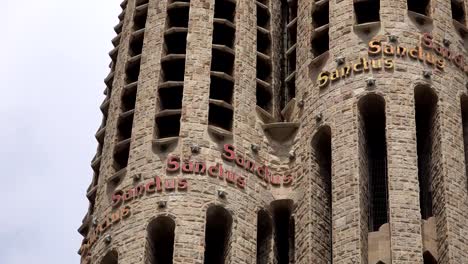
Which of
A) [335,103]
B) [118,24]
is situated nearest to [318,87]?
[335,103]

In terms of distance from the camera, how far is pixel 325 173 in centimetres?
5581

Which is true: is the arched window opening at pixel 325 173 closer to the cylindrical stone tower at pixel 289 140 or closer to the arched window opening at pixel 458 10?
the cylindrical stone tower at pixel 289 140

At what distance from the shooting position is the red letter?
183ft

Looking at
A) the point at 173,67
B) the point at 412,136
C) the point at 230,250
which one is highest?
the point at 173,67

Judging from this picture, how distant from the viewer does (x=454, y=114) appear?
183 feet

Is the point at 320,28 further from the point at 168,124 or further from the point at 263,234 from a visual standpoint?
the point at 263,234

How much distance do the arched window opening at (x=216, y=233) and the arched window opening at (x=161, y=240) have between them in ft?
3.43

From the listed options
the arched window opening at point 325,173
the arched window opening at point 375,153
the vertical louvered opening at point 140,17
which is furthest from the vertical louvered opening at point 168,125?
the vertical louvered opening at point 140,17

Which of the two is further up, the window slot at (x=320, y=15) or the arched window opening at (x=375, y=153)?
the window slot at (x=320, y=15)

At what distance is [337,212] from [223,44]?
31.2ft

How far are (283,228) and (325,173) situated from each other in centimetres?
199

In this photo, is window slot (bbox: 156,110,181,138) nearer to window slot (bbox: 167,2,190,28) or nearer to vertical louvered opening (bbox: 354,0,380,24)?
window slot (bbox: 167,2,190,28)

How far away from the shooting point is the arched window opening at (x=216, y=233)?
54.4 meters

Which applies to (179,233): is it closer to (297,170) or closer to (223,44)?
(297,170)
